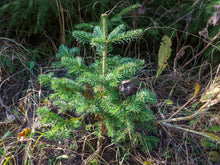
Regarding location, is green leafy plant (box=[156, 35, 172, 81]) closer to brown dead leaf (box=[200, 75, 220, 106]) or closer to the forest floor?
the forest floor

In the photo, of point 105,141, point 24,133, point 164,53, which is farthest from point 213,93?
point 24,133

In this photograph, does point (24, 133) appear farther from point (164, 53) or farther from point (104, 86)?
point (164, 53)

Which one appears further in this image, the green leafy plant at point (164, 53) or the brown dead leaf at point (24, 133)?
the green leafy plant at point (164, 53)

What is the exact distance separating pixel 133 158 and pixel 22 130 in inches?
35.7

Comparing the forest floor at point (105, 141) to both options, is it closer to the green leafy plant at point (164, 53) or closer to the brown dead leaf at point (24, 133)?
the brown dead leaf at point (24, 133)

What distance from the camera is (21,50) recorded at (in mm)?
2152

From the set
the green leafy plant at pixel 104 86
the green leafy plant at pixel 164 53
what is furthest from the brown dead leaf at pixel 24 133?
the green leafy plant at pixel 164 53

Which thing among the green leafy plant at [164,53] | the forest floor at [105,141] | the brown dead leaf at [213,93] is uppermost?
the green leafy plant at [164,53]

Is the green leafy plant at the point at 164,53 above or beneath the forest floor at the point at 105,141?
above

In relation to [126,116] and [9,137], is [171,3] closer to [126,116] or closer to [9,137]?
[126,116]

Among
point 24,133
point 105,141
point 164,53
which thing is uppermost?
point 164,53

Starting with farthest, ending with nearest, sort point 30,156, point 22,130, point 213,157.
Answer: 1. point 22,130
2. point 213,157
3. point 30,156

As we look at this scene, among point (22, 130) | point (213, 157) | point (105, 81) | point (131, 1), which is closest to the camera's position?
point (105, 81)

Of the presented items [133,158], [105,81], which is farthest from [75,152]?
[105,81]
